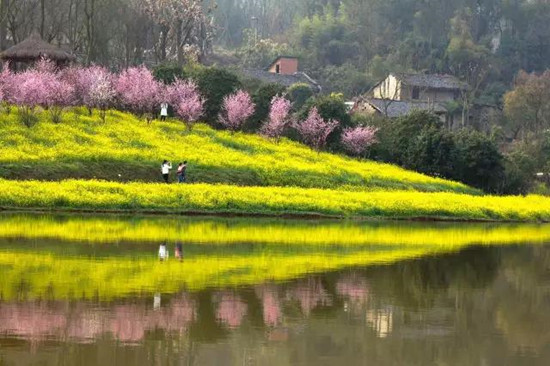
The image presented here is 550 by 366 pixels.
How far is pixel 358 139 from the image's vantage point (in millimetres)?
57969

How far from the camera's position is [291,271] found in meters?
21.4

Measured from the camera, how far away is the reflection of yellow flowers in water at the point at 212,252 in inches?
716

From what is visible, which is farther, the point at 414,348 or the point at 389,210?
the point at 389,210

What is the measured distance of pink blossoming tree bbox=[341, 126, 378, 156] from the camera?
57750 millimetres

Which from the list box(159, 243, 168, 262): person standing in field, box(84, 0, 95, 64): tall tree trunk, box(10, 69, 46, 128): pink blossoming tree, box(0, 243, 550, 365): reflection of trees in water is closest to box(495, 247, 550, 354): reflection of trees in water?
box(0, 243, 550, 365): reflection of trees in water

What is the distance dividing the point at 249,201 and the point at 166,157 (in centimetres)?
890

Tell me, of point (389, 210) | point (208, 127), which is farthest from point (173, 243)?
point (208, 127)

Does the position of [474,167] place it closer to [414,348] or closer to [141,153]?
[141,153]

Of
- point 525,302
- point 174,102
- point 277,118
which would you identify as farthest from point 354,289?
point 174,102

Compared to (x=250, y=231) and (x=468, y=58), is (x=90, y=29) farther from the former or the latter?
(x=468, y=58)

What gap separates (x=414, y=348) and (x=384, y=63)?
98.5m

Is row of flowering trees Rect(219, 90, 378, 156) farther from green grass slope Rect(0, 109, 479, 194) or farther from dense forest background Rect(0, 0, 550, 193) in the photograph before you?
dense forest background Rect(0, 0, 550, 193)

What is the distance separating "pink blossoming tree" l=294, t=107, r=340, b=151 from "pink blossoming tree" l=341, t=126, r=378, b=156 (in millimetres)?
1000

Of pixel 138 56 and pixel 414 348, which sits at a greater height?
pixel 138 56
